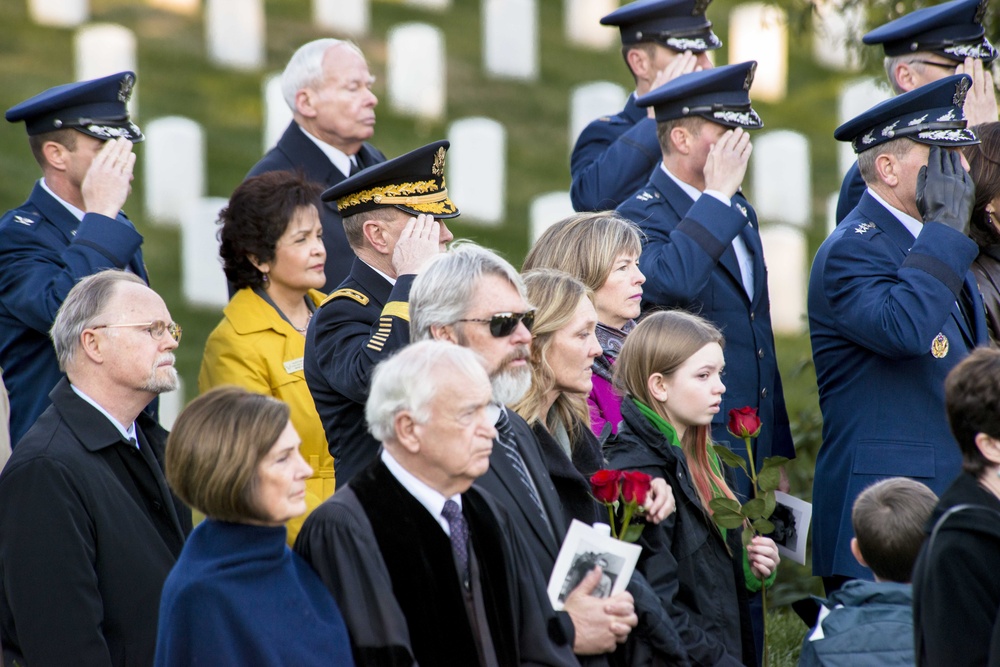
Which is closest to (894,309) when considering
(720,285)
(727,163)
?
(720,285)

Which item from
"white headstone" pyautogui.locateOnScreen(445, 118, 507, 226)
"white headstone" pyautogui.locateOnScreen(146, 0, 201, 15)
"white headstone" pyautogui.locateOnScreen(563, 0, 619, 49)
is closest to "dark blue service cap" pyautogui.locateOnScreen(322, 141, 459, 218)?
"white headstone" pyautogui.locateOnScreen(445, 118, 507, 226)

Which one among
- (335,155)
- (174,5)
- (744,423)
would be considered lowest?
(744,423)

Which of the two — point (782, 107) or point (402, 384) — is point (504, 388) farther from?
point (782, 107)

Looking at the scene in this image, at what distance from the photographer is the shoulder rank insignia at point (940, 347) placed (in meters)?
5.29

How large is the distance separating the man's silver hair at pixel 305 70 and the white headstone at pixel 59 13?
7.17 meters

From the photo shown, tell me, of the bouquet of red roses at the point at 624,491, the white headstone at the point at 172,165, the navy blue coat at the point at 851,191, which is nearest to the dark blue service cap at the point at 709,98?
the navy blue coat at the point at 851,191

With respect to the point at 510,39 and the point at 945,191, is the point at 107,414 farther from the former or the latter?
the point at 510,39

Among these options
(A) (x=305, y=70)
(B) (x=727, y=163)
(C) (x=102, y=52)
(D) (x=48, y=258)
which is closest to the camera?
(D) (x=48, y=258)

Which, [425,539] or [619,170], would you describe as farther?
[619,170]

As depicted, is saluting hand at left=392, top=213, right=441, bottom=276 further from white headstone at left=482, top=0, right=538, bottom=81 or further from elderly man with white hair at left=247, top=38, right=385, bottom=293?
white headstone at left=482, top=0, right=538, bottom=81

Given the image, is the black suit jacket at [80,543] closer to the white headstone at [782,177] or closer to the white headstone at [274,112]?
the white headstone at [274,112]

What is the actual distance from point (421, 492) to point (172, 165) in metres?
7.85

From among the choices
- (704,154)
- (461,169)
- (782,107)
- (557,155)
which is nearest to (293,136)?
(704,154)

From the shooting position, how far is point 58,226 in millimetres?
5656
